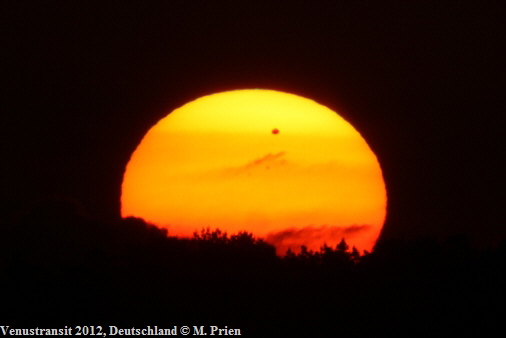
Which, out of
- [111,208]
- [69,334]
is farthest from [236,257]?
[111,208]

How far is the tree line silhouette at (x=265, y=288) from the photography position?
758 inches

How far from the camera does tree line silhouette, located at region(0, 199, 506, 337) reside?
19250mm

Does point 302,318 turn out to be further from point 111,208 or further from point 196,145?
point 111,208

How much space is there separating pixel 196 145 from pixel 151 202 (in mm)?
1378

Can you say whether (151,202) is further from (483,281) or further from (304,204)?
(483,281)

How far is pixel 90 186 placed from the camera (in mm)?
27781

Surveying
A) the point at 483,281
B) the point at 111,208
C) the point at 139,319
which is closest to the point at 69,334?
the point at 139,319

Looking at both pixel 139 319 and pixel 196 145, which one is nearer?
pixel 139 319

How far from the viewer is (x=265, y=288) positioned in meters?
20.0

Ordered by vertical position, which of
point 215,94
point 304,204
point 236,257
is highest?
point 215,94

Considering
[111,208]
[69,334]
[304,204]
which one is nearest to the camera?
[69,334]

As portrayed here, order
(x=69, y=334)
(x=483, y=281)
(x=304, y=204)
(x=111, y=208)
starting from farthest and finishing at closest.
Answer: (x=111, y=208), (x=304, y=204), (x=483, y=281), (x=69, y=334)

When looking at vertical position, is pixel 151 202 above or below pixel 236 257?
above

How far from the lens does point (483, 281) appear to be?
20.1 m
